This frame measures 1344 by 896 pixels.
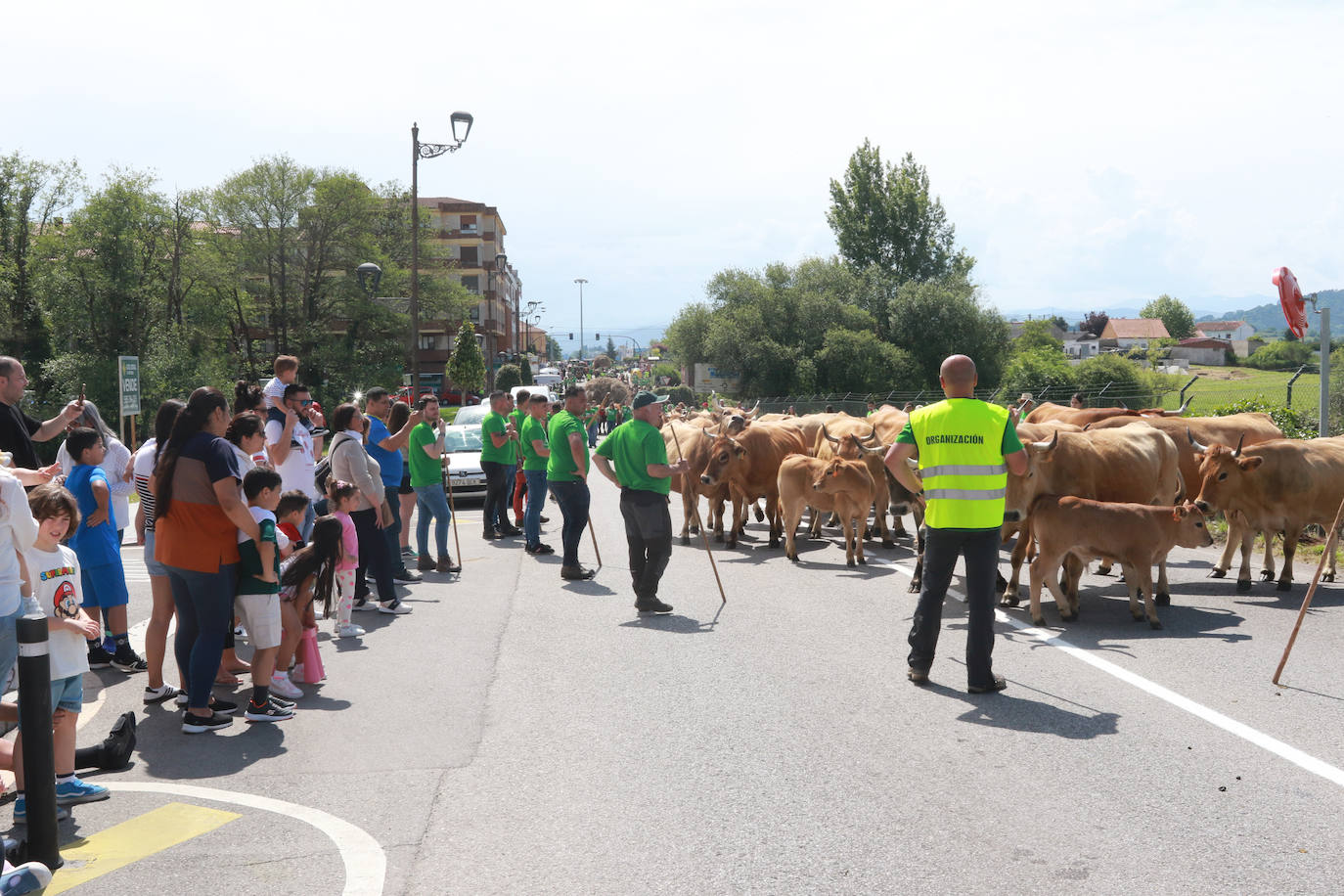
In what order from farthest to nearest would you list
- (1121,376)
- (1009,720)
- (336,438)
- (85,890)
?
(1121,376)
(336,438)
(1009,720)
(85,890)

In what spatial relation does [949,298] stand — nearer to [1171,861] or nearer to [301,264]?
[301,264]

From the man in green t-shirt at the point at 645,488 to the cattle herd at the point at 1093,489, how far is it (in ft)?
8.04

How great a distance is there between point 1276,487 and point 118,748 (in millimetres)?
9981

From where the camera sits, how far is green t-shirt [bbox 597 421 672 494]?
9.88 m

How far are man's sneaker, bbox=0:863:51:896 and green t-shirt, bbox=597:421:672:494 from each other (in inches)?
246

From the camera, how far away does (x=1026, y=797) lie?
198 inches

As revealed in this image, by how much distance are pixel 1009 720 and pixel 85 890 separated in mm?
4671

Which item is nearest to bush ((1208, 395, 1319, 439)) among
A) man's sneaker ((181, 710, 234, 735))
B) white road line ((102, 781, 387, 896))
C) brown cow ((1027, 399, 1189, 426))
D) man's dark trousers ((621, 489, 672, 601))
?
brown cow ((1027, 399, 1189, 426))

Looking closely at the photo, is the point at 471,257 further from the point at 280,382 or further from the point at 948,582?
the point at 948,582

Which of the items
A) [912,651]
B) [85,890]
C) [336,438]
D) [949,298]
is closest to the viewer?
[85,890]

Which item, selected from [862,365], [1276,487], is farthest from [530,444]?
[862,365]

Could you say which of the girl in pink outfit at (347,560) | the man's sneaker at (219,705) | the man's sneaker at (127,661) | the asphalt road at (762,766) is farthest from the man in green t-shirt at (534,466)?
the man's sneaker at (219,705)

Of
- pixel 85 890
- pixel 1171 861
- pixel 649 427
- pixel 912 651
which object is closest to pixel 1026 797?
pixel 1171 861

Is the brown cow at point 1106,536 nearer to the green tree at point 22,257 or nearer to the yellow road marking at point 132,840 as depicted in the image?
the yellow road marking at point 132,840
